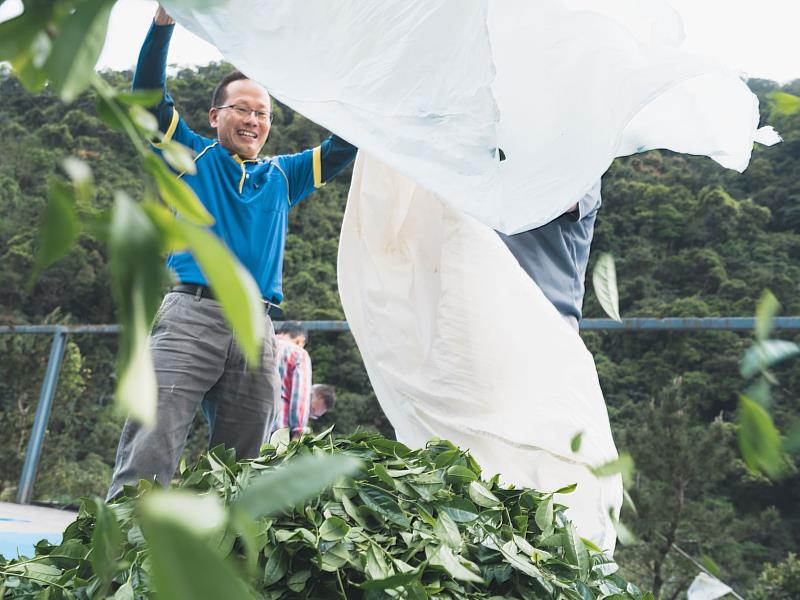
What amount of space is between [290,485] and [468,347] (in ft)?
3.82

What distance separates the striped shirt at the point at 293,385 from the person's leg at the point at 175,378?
2053mm

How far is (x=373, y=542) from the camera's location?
0.80 metres

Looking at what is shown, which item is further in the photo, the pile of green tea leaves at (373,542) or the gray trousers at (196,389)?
the gray trousers at (196,389)

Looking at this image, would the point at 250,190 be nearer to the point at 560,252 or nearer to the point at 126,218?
the point at 560,252

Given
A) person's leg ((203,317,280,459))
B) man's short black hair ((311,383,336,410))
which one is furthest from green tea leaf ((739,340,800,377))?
man's short black hair ((311,383,336,410))

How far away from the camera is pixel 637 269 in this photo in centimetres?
969

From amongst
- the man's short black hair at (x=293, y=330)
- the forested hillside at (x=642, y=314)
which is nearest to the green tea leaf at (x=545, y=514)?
the forested hillside at (x=642, y=314)

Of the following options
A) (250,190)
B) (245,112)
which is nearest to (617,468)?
(250,190)

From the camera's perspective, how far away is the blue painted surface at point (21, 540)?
2.61 metres

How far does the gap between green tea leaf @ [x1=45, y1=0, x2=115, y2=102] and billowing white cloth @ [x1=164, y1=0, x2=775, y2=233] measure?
862 millimetres

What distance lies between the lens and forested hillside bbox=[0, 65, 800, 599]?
4.70 metres

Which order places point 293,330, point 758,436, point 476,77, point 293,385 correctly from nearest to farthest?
point 758,436
point 476,77
point 293,385
point 293,330

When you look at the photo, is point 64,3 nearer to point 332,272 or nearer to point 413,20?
point 413,20

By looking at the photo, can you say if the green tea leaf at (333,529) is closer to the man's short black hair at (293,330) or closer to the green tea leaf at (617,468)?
the green tea leaf at (617,468)
